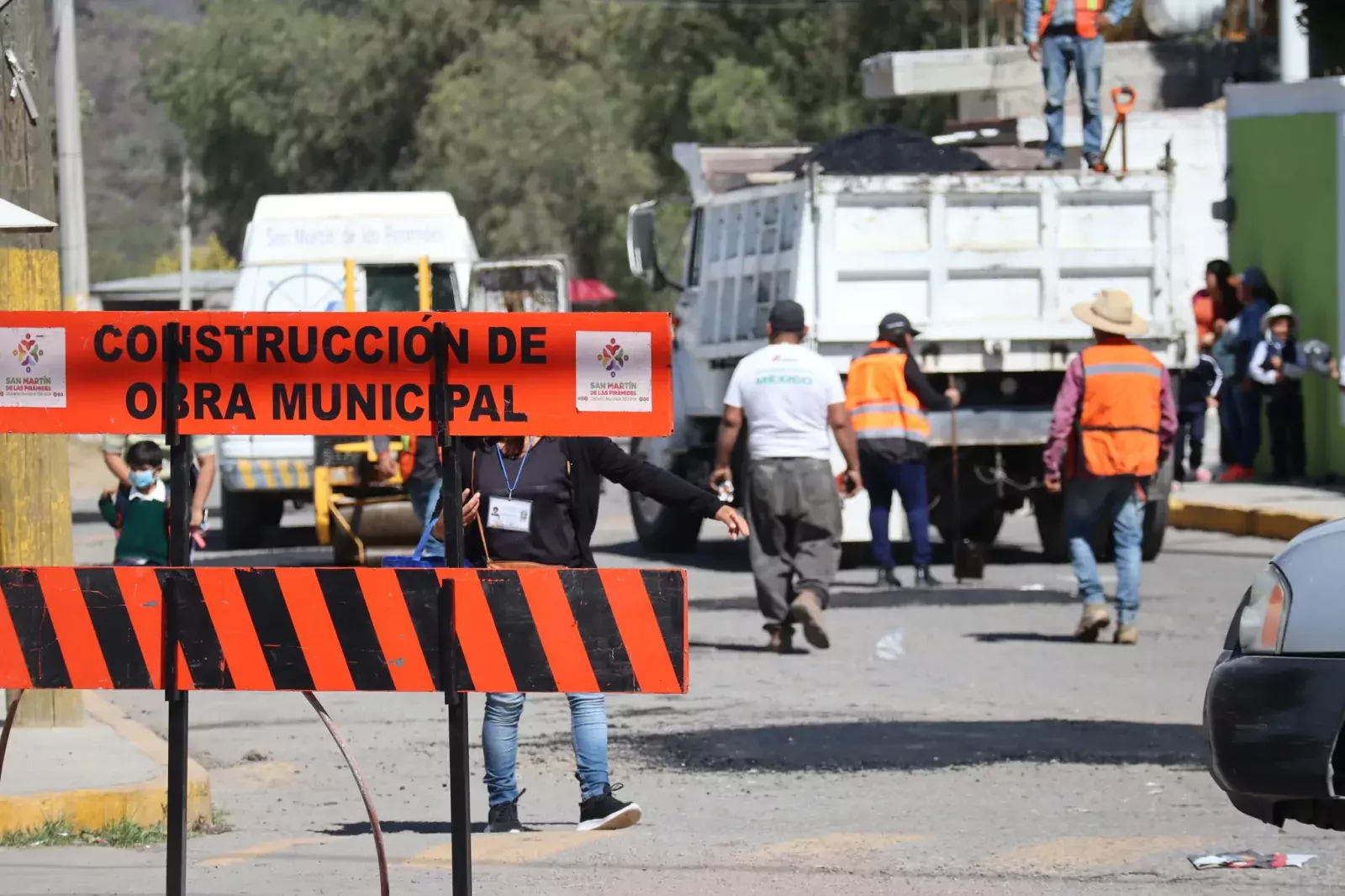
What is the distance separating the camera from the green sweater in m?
11.1

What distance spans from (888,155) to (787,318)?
4462mm

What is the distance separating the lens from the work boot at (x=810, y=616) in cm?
1209

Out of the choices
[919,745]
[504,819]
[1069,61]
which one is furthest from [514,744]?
[1069,61]

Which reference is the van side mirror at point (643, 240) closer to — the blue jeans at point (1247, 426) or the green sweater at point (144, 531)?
the blue jeans at point (1247, 426)

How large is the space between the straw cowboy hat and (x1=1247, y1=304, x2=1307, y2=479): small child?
921cm

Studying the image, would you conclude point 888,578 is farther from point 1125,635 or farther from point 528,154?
point 528,154

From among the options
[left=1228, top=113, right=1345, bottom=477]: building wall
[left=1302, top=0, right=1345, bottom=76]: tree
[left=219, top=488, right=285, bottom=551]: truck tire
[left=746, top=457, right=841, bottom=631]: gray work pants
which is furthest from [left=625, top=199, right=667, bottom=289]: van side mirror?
[left=1302, top=0, right=1345, bottom=76]: tree

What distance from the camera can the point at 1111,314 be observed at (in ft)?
39.6

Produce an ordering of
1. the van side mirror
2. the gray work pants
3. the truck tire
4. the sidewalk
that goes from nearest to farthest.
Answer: the gray work pants < the sidewalk < the van side mirror < the truck tire

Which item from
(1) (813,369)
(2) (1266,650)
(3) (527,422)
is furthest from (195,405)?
(1) (813,369)

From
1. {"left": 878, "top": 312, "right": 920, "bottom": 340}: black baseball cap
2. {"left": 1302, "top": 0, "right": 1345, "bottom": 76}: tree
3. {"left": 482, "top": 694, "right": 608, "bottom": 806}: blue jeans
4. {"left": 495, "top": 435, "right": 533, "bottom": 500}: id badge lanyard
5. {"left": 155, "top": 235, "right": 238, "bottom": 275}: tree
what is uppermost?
{"left": 1302, "top": 0, "right": 1345, "bottom": 76}: tree

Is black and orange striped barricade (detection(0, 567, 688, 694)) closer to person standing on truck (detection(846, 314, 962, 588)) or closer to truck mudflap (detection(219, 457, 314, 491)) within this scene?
person standing on truck (detection(846, 314, 962, 588))

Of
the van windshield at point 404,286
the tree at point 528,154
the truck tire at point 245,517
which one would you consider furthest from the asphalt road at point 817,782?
the tree at point 528,154

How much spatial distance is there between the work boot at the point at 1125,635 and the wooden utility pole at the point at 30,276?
5.47m
